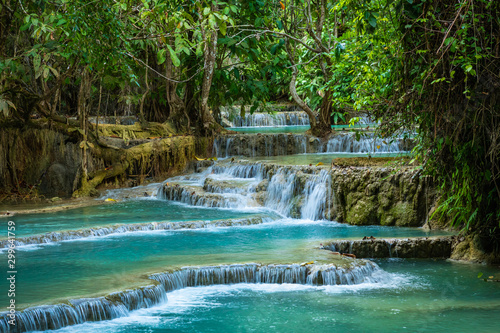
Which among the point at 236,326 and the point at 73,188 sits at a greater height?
the point at 73,188

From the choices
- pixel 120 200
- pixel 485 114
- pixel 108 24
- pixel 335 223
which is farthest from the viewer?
pixel 120 200

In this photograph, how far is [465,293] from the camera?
716cm

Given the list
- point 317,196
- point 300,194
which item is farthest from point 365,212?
point 300,194

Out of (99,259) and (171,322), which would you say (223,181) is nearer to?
(99,259)

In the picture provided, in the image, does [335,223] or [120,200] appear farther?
[120,200]

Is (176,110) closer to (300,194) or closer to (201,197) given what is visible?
(201,197)

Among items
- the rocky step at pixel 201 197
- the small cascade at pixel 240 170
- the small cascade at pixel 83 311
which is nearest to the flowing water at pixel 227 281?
the small cascade at pixel 83 311

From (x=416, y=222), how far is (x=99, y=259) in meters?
5.58

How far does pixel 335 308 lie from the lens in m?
6.70

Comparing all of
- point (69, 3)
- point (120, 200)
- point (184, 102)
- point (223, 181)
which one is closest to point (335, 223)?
point (223, 181)

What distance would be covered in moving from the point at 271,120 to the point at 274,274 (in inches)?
755

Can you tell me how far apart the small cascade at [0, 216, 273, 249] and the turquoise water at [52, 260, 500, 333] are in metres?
3.40

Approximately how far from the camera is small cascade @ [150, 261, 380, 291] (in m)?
7.57

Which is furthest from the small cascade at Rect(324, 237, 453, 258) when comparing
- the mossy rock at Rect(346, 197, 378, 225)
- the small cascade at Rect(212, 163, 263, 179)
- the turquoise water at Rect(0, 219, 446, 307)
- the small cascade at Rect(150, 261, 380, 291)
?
the small cascade at Rect(212, 163, 263, 179)
